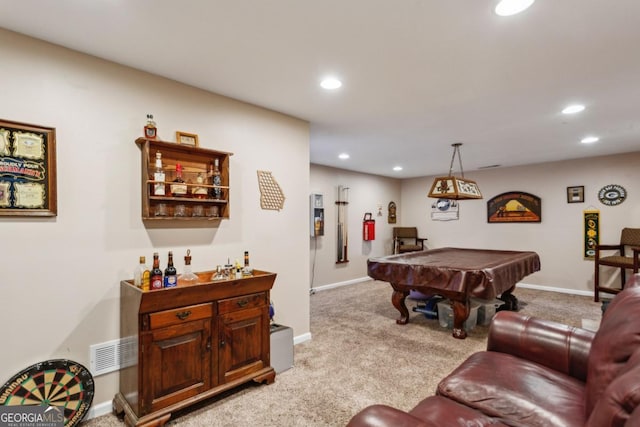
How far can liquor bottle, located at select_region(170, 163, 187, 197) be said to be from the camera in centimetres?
241

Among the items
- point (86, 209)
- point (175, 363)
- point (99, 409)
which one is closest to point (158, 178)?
point (86, 209)

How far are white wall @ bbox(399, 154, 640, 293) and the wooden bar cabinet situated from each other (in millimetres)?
5176

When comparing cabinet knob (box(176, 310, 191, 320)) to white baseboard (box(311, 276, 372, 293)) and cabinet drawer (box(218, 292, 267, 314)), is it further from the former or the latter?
white baseboard (box(311, 276, 372, 293))

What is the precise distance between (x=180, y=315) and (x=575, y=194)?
253 inches

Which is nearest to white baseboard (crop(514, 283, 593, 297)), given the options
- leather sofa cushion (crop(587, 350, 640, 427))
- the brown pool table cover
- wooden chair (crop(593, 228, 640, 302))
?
wooden chair (crop(593, 228, 640, 302))

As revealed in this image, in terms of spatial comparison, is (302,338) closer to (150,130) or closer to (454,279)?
(454,279)

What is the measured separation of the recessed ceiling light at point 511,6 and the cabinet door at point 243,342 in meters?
2.40

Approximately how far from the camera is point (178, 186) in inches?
95.1

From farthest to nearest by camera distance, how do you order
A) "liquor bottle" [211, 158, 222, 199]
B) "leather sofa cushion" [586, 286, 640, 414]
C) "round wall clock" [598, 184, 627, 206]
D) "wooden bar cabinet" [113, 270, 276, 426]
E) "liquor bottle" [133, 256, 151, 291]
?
"round wall clock" [598, 184, 627, 206], "liquor bottle" [211, 158, 222, 199], "liquor bottle" [133, 256, 151, 291], "wooden bar cabinet" [113, 270, 276, 426], "leather sofa cushion" [586, 286, 640, 414]

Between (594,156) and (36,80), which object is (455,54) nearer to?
(36,80)

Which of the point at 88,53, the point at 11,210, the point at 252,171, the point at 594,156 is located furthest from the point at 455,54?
the point at 594,156

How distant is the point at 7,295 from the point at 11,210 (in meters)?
0.48

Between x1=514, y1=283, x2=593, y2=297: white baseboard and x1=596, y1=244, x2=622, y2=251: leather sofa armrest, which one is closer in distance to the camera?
x1=596, y1=244, x2=622, y2=251: leather sofa armrest

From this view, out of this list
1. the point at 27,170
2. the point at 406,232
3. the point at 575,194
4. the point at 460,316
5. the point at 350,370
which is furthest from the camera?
the point at 406,232
